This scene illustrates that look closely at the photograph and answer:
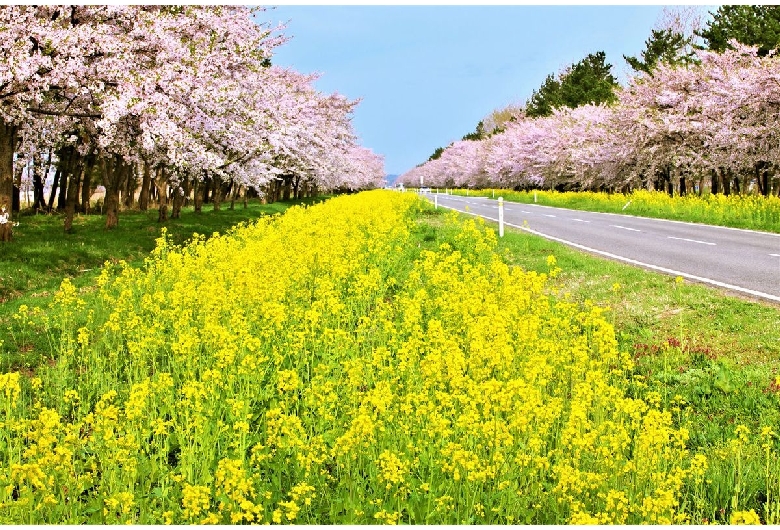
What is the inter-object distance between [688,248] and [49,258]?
1539cm

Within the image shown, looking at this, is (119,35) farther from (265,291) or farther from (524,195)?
(524,195)

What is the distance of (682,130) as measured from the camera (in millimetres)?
35844

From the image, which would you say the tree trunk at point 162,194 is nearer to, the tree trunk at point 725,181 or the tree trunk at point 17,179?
the tree trunk at point 17,179

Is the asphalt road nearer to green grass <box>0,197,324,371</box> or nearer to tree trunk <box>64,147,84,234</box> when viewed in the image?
green grass <box>0,197,324,371</box>

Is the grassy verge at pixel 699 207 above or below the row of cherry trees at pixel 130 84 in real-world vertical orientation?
below

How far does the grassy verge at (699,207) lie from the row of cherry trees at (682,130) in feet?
10.3

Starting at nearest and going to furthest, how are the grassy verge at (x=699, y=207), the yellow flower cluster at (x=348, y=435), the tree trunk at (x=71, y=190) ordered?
the yellow flower cluster at (x=348, y=435), the tree trunk at (x=71, y=190), the grassy verge at (x=699, y=207)

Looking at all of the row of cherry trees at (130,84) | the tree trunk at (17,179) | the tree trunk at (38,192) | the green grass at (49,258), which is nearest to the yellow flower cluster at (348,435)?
the green grass at (49,258)

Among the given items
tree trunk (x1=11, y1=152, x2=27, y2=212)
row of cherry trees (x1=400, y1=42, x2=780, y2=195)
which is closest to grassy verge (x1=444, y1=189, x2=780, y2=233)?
row of cherry trees (x1=400, y1=42, x2=780, y2=195)

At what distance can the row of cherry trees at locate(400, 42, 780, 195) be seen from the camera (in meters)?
29.4

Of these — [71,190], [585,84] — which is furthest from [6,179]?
[585,84]

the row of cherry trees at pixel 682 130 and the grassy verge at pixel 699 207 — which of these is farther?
the row of cherry trees at pixel 682 130

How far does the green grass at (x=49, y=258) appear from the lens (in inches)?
361

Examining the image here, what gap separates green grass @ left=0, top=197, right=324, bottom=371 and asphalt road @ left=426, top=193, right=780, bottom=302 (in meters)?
10.9
